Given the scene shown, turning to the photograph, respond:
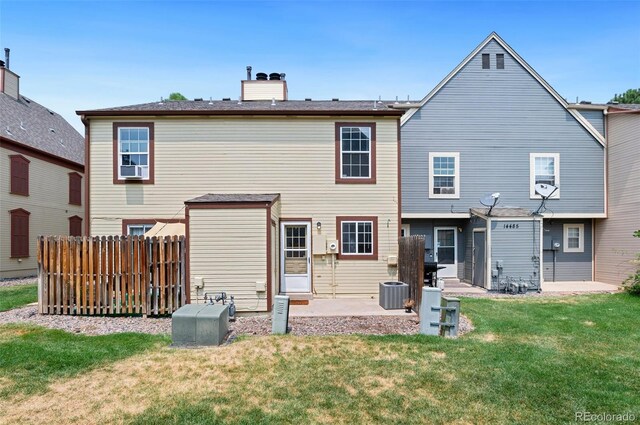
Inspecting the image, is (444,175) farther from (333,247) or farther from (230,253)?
(230,253)

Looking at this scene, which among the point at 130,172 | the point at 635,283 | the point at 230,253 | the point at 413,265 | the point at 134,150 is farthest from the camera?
the point at 635,283

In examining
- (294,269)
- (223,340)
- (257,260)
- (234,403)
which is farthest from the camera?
(294,269)

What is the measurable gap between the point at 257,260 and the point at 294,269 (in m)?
2.64

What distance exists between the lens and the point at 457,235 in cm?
1509

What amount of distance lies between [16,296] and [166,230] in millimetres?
5581

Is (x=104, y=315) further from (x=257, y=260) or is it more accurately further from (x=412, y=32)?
(x=412, y=32)

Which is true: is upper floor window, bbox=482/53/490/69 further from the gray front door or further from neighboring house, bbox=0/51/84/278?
neighboring house, bbox=0/51/84/278

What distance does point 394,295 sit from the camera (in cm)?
974

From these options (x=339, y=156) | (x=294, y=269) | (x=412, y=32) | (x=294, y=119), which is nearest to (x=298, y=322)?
(x=294, y=269)

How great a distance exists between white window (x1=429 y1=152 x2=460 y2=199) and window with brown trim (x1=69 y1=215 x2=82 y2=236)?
→ 763 inches

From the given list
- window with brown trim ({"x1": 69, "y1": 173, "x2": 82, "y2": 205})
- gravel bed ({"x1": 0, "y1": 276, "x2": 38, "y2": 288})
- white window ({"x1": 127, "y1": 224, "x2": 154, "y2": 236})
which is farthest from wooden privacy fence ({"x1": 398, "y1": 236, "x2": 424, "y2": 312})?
window with brown trim ({"x1": 69, "y1": 173, "x2": 82, "y2": 205})

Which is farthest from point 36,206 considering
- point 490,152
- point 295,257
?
point 490,152

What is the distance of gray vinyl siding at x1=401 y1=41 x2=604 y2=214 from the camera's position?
1466 centimetres

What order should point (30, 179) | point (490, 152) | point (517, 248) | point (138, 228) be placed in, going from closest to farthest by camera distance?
point (138, 228) → point (517, 248) → point (490, 152) → point (30, 179)
